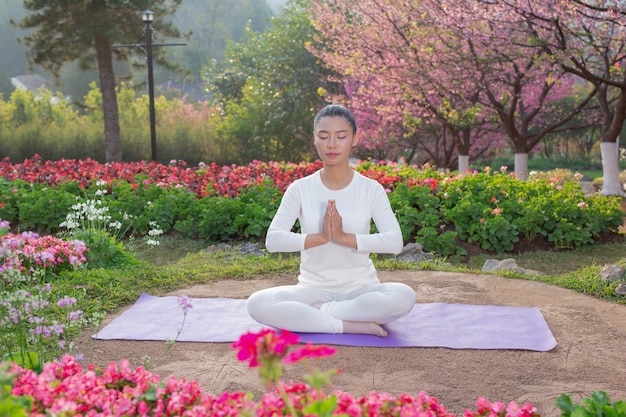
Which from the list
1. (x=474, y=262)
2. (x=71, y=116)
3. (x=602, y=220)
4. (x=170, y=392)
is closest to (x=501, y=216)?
(x=474, y=262)

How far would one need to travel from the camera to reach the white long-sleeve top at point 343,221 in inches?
190

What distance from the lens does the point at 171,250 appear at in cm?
889

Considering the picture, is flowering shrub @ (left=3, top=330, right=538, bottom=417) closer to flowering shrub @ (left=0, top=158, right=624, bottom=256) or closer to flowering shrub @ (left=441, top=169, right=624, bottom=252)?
flowering shrub @ (left=0, top=158, right=624, bottom=256)

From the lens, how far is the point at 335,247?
4.82m

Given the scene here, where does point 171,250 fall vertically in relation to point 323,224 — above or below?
below

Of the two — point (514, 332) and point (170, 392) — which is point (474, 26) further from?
point (170, 392)

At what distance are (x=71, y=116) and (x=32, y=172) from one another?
58.8 ft

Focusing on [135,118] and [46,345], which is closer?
[46,345]

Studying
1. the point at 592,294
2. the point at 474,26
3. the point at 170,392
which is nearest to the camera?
the point at 170,392

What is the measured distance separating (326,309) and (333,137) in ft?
3.57

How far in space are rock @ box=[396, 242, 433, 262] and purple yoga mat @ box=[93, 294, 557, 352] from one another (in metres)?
2.62

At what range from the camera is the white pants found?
461 centimetres

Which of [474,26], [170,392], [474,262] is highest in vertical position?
[474,26]

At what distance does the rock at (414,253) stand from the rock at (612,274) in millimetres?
2225
